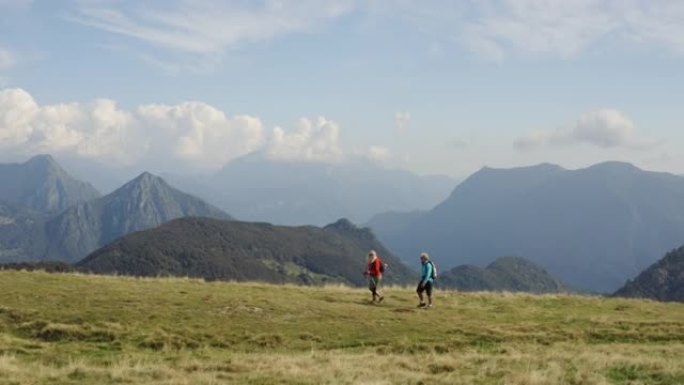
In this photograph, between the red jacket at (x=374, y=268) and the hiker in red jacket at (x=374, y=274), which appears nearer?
the hiker in red jacket at (x=374, y=274)

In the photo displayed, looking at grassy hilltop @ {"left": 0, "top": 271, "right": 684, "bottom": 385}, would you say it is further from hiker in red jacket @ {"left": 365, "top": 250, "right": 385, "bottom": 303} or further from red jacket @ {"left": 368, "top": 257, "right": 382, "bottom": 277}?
red jacket @ {"left": 368, "top": 257, "right": 382, "bottom": 277}

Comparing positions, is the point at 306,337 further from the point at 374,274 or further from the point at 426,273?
the point at 426,273

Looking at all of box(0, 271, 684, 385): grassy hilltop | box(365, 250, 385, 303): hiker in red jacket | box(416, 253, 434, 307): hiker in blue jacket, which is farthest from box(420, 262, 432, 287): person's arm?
box(365, 250, 385, 303): hiker in red jacket

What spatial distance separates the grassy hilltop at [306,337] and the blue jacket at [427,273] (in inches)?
69.4

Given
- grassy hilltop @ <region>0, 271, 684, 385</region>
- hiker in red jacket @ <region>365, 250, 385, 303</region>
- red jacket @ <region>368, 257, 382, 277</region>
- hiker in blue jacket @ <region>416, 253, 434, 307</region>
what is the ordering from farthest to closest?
red jacket @ <region>368, 257, 382, 277</region> < hiker in red jacket @ <region>365, 250, 385, 303</region> < hiker in blue jacket @ <region>416, 253, 434, 307</region> < grassy hilltop @ <region>0, 271, 684, 385</region>

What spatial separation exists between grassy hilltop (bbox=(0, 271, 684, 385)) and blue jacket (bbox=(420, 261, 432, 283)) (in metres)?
1.76

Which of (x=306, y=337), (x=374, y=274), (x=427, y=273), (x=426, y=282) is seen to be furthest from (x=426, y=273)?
(x=306, y=337)

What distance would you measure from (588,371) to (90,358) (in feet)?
54.1

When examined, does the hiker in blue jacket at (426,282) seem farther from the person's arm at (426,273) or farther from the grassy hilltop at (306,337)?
the grassy hilltop at (306,337)

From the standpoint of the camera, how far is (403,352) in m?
24.5

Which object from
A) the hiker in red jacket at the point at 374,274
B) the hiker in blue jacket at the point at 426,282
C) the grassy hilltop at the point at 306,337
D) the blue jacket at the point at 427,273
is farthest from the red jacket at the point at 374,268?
the blue jacket at the point at 427,273

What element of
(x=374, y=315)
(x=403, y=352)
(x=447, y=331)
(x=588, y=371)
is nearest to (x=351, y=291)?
(x=374, y=315)

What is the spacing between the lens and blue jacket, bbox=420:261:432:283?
3447cm

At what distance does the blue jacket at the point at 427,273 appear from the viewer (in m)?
34.5
